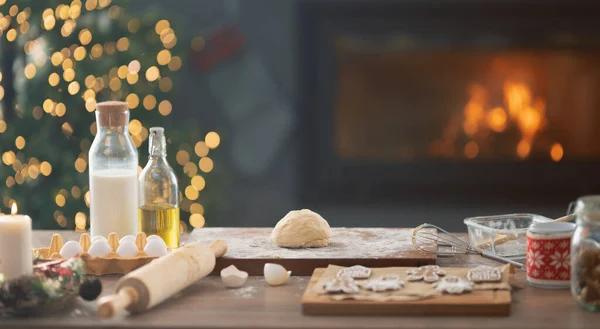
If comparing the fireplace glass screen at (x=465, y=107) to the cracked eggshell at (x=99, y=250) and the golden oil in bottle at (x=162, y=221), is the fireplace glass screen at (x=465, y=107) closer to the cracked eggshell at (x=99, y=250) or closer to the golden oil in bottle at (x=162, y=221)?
the golden oil in bottle at (x=162, y=221)

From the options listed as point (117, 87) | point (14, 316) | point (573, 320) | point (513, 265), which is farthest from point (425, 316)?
point (117, 87)

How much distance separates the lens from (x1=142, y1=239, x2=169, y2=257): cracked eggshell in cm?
154

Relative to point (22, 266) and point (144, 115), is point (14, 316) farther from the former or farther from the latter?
point (144, 115)

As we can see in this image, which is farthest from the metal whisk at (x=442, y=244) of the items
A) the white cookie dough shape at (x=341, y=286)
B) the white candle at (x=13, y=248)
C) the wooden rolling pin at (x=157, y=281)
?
the white candle at (x=13, y=248)

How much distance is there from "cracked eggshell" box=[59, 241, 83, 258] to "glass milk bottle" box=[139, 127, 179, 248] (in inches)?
6.1

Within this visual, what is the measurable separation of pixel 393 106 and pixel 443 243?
1.92 meters

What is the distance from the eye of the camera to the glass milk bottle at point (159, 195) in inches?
65.6

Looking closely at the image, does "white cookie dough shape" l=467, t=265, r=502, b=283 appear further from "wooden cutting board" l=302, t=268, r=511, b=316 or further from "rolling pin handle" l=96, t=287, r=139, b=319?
"rolling pin handle" l=96, t=287, r=139, b=319

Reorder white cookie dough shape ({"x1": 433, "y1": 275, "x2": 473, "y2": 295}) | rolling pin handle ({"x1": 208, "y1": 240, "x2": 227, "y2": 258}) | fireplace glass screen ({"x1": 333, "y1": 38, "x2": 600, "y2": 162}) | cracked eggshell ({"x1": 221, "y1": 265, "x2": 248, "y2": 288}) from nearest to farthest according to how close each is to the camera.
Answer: white cookie dough shape ({"x1": 433, "y1": 275, "x2": 473, "y2": 295}), cracked eggshell ({"x1": 221, "y1": 265, "x2": 248, "y2": 288}), rolling pin handle ({"x1": 208, "y1": 240, "x2": 227, "y2": 258}), fireplace glass screen ({"x1": 333, "y1": 38, "x2": 600, "y2": 162})

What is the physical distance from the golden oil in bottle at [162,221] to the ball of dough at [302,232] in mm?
192

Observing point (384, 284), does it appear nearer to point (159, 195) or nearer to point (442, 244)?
point (442, 244)

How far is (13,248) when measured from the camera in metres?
1.35

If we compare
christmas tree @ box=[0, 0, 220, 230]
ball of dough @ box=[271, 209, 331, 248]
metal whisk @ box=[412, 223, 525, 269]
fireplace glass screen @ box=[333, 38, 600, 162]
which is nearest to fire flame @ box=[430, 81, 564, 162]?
fireplace glass screen @ box=[333, 38, 600, 162]

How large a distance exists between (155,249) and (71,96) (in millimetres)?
1669
